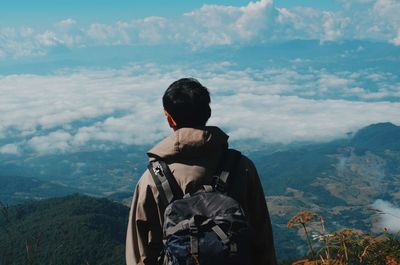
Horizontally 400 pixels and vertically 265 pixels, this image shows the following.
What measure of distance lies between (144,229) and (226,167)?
102 cm

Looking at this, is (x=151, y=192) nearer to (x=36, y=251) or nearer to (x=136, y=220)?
(x=136, y=220)

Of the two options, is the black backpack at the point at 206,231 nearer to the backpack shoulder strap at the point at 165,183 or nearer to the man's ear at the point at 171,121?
the backpack shoulder strap at the point at 165,183

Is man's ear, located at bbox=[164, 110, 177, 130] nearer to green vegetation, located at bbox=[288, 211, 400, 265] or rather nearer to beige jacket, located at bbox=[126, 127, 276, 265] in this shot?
beige jacket, located at bbox=[126, 127, 276, 265]

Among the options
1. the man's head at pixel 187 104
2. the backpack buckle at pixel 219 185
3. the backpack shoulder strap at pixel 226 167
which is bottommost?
the backpack buckle at pixel 219 185

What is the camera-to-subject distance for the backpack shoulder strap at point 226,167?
4496mm

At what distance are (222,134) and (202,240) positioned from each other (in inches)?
50.3

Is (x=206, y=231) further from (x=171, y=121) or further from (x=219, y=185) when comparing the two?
(x=171, y=121)

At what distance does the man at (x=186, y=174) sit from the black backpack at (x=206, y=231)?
0.99ft

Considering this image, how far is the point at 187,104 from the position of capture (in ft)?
16.1

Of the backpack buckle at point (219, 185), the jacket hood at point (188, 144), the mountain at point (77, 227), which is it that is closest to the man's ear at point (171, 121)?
the jacket hood at point (188, 144)

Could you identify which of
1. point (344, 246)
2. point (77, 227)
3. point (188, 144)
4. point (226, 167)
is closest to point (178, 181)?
point (188, 144)

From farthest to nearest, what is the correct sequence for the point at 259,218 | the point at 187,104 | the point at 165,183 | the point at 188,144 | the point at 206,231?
the point at 259,218
the point at 187,104
the point at 188,144
the point at 165,183
the point at 206,231

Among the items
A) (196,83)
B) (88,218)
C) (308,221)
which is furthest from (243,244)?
(88,218)

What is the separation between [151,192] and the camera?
178 inches
